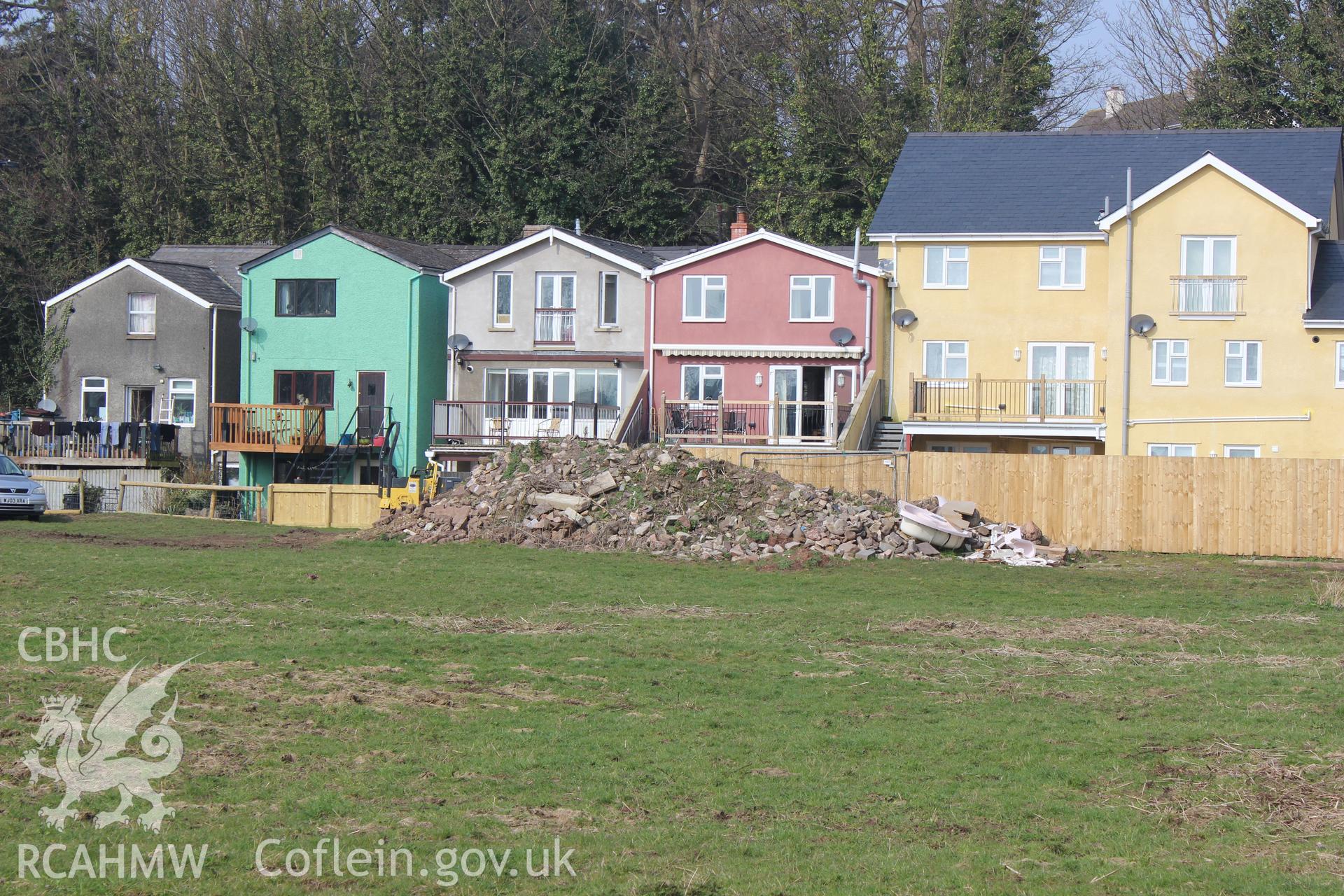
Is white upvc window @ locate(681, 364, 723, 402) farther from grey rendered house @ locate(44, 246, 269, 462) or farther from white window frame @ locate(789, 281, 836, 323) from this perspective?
grey rendered house @ locate(44, 246, 269, 462)

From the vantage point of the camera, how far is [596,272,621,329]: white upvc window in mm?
43156

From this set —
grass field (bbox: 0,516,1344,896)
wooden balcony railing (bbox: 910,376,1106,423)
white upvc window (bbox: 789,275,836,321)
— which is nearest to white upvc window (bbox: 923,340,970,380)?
wooden balcony railing (bbox: 910,376,1106,423)

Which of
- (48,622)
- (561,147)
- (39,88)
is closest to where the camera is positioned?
(48,622)

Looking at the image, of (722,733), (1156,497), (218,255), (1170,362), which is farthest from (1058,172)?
(722,733)

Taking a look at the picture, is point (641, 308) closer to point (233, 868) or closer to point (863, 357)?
point (863, 357)

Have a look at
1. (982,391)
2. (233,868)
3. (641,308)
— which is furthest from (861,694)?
(641,308)

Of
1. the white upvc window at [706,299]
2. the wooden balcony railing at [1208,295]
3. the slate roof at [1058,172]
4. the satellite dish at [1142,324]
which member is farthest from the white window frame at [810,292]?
the wooden balcony railing at [1208,295]

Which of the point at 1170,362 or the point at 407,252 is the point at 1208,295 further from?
the point at 407,252

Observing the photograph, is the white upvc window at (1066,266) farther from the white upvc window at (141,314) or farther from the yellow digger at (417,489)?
the white upvc window at (141,314)

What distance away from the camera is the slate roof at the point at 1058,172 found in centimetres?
3978

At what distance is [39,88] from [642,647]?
57.5 metres

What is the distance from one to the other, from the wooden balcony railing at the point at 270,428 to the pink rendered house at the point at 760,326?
33.1 ft

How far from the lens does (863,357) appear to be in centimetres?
4044

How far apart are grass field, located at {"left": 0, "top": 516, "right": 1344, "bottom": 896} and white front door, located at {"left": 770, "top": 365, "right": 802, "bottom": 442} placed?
16262 mm
